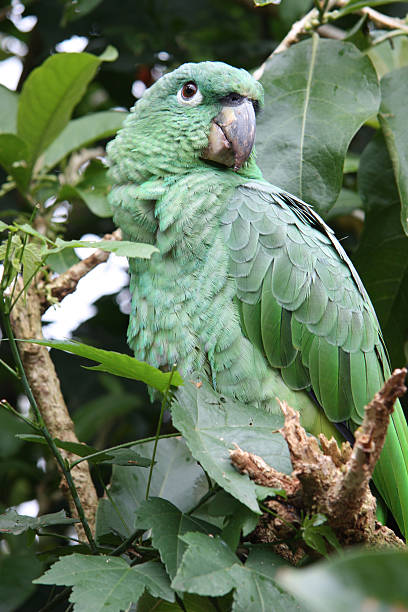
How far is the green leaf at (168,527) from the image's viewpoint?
1.50 meters

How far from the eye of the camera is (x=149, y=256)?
138cm

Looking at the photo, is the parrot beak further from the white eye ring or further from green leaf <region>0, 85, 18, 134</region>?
green leaf <region>0, 85, 18, 134</region>

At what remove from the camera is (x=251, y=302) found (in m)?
2.14

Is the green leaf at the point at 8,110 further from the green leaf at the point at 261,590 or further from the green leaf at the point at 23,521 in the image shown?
the green leaf at the point at 261,590

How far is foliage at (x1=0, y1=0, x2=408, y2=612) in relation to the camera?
56.9 inches

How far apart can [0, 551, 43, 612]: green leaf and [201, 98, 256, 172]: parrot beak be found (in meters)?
1.66

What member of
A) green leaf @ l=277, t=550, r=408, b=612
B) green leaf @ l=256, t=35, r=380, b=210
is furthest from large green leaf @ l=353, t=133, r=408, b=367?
green leaf @ l=277, t=550, r=408, b=612

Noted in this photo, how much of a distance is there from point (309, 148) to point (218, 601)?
1.60 metres

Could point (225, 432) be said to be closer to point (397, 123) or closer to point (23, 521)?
point (23, 521)

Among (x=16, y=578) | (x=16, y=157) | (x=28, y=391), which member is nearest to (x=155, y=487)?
(x=28, y=391)

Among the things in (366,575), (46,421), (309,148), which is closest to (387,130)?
(309,148)

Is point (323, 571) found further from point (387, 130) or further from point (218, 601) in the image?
point (387, 130)

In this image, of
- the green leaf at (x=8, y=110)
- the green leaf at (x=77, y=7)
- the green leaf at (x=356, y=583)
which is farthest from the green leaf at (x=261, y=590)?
the green leaf at (x=77, y=7)

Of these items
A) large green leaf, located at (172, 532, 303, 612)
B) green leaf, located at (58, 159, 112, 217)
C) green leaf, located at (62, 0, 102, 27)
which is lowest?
large green leaf, located at (172, 532, 303, 612)
